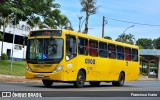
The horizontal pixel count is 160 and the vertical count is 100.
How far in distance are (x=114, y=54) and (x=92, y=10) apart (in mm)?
35052

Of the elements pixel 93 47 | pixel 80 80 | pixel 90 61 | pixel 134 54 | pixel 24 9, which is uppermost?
pixel 24 9

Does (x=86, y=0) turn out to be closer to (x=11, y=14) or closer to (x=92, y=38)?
(x=11, y=14)

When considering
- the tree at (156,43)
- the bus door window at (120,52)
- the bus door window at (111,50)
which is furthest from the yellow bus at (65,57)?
the tree at (156,43)

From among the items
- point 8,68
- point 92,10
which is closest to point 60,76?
point 8,68

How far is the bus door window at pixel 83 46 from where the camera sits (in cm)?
2461

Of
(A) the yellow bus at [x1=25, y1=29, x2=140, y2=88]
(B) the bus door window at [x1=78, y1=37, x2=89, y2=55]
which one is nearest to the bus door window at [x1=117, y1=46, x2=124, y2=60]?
(A) the yellow bus at [x1=25, y1=29, x2=140, y2=88]

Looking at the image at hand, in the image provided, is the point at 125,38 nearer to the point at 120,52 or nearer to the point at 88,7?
the point at 88,7

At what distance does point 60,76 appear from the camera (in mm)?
22938

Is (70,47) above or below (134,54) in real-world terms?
above

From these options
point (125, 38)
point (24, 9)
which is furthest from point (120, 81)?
point (125, 38)

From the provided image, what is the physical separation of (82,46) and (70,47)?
4.88 ft

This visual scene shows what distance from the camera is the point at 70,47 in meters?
23.6

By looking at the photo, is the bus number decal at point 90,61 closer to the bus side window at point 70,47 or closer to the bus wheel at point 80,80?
the bus wheel at point 80,80

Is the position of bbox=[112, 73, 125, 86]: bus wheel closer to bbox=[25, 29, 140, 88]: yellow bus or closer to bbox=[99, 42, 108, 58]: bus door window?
bbox=[25, 29, 140, 88]: yellow bus
